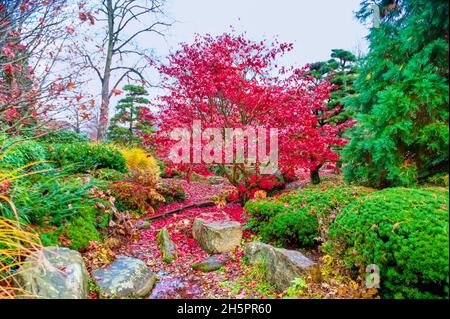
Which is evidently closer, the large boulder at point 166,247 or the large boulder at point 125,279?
the large boulder at point 125,279

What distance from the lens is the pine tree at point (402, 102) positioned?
7.55ft

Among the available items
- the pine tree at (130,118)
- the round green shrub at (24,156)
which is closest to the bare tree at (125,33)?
the pine tree at (130,118)

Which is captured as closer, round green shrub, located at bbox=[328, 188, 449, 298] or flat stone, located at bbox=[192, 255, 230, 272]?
round green shrub, located at bbox=[328, 188, 449, 298]

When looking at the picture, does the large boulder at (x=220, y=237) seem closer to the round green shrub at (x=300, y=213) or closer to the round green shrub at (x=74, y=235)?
the round green shrub at (x=300, y=213)

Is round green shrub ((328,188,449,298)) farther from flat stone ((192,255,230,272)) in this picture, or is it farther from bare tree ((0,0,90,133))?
bare tree ((0,0,90,133))

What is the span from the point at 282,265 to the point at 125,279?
1.46 m

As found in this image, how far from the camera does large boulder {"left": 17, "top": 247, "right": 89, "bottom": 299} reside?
6.23ft

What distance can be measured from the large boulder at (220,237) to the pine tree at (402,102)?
69.9 inches

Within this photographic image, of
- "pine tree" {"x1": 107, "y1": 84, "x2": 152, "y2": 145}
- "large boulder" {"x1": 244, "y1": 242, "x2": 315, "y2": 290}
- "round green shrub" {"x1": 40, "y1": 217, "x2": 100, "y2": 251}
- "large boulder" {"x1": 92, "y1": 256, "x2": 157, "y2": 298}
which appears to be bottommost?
"large boulder" {"x1": 92, "y1": 256, "x2": 157, "y2": 298}

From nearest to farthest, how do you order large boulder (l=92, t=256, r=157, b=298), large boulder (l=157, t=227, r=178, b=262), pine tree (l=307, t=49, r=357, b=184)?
large boulder (l=92, t=256, r=157, b=298), large boulder (l=157, t=227, r=178, b=262), pine tree (l=307, t=49, r=357, b=184)

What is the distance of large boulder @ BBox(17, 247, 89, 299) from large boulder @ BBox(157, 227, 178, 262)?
52.2 inches

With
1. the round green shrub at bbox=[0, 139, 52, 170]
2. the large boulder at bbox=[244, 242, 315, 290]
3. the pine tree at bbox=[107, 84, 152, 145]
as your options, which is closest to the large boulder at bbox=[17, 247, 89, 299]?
the large boulder at bbox=[244, 242, 315, 290]
